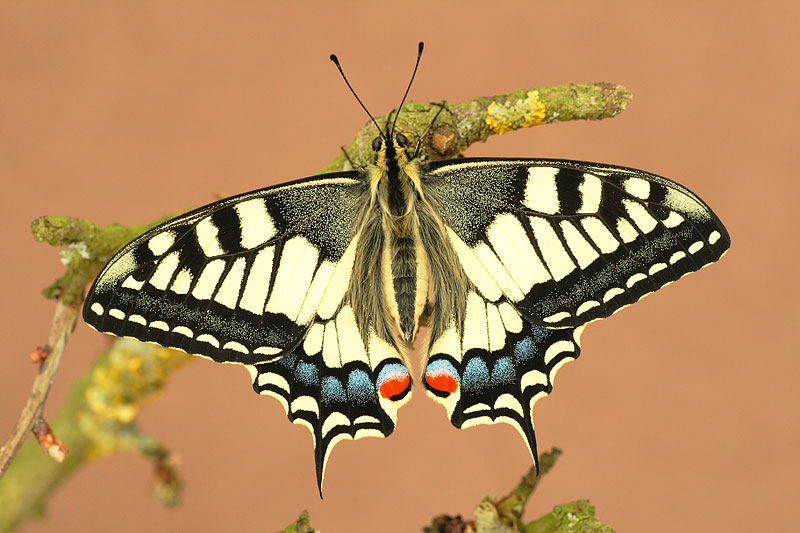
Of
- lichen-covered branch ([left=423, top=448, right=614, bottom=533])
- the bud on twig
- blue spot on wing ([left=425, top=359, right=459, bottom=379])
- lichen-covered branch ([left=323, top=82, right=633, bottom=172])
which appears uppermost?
lichen-covered branch ([left=323, top=82, right=633, bottom=172])

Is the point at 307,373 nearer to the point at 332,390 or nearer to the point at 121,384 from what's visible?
the point at 332,390

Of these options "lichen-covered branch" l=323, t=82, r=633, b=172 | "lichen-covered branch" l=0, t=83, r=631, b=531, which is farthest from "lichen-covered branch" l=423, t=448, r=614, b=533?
"lichen-covered branch" l=323, t=82, r=633, b=172

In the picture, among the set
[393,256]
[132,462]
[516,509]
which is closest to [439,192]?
[393,256]

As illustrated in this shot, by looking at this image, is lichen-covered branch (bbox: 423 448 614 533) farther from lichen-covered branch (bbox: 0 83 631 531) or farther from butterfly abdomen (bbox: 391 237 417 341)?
butterfly abdomen (bbox: 391 237 417 341)

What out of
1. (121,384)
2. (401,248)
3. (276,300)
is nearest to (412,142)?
(401,248)

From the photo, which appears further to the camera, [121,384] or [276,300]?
[121,384]

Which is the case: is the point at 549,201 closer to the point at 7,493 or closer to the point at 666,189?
the point at 666,189
